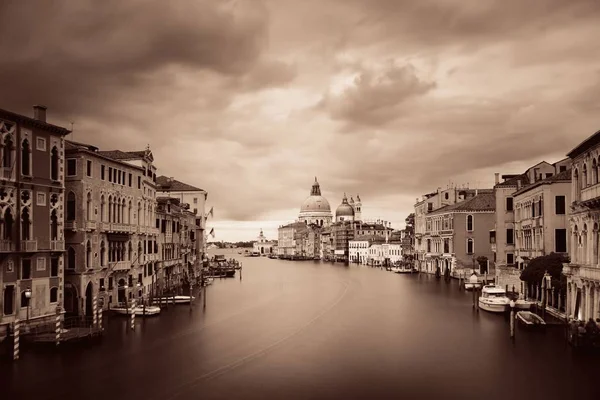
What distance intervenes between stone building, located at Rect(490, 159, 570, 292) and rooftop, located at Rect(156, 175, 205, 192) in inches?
1284

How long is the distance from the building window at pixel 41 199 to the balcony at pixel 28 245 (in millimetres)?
1875

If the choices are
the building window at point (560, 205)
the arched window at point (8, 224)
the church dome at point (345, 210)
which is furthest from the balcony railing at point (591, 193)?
the church dome at point (345, 210)

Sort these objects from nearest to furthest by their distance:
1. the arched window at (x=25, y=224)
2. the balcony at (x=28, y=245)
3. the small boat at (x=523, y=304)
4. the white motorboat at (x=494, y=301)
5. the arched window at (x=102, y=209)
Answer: the balcony at (x=28, y=245), the arched window at (x=25, y=224), the arched window at (x=102, y=209), the small boat at (x=523, y=304), the white motorboat at (x=494, y=301)

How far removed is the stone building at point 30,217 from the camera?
26.5m

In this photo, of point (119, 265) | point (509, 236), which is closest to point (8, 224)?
point (119, 265)

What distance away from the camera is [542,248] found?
40.6 meters

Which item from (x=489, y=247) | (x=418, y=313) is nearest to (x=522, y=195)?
(x=418, y=313)

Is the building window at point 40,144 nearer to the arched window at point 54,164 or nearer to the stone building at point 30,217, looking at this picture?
the stone building at point 30,217

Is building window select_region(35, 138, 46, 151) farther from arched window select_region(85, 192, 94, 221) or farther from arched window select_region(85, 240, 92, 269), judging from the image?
arched window select_region(85, 240, 92, 269)

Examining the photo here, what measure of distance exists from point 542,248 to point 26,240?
98.7 ft

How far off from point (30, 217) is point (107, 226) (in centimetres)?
773

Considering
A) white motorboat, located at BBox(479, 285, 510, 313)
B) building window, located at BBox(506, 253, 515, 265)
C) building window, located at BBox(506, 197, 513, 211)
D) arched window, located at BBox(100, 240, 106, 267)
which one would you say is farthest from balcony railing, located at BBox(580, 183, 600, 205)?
arched window, located at BBox(100, 240, 106, 267)

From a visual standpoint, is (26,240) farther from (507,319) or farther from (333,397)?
(507,319)

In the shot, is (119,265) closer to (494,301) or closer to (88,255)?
(88,255)
